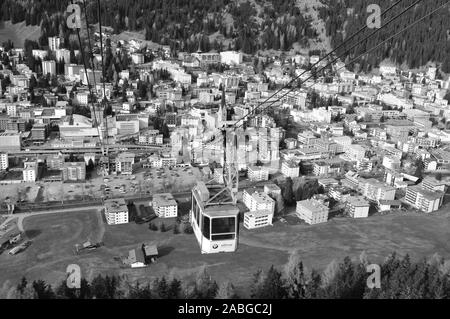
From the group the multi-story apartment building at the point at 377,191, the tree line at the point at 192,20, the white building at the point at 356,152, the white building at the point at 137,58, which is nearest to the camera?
the multi-story apartment building at the point at 377,191

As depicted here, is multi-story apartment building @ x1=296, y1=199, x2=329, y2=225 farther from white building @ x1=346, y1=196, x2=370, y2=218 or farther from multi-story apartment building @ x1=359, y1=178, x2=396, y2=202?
A: multi-story apartment building @ x1=359, y1=178, x2=396, y2=202

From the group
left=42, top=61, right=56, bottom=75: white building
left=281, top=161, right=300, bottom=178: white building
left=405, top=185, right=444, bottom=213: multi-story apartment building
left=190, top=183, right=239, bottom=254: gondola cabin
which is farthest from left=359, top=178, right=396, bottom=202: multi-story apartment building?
left=42, top=61, right=56, bottom=75: white building

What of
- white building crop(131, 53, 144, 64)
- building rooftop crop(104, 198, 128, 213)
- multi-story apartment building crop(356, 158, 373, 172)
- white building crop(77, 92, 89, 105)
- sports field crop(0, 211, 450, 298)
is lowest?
sports field crop(0, 211, 450, 298)

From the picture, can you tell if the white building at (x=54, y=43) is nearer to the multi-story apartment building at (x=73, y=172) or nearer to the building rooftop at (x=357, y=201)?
the multi-story apartment building at (x=73, y=172)

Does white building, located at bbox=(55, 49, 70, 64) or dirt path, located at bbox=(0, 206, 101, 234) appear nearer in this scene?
dirt path, located at bbox=(0, 206, 101, 234)

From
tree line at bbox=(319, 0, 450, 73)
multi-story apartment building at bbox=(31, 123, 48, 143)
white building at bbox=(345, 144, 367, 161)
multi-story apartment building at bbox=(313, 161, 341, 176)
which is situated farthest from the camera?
tree line at bbox=(319, 0, 450, 73)

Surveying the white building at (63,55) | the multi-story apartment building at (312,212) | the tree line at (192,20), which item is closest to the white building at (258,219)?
the multi-story apartment building at (312,212)
